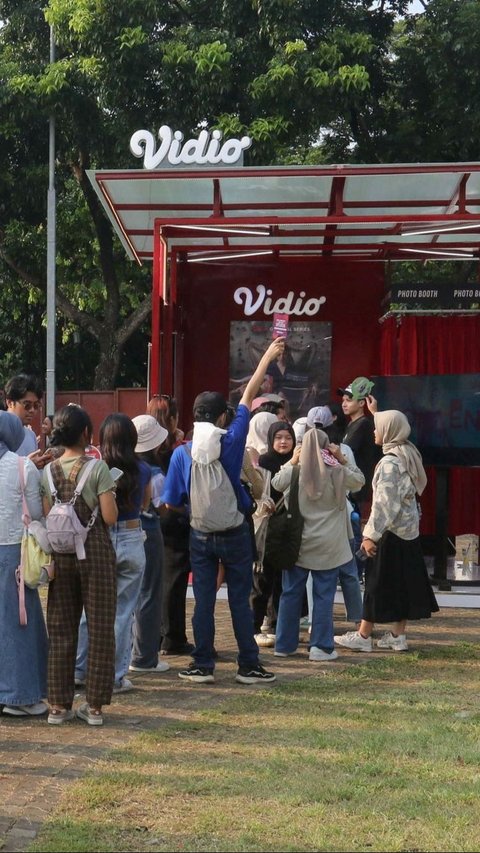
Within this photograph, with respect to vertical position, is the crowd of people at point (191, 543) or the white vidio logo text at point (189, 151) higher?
the white vidio logo text at point (189, 151)

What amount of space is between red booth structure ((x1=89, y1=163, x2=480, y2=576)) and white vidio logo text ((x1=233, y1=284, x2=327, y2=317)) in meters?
0.01

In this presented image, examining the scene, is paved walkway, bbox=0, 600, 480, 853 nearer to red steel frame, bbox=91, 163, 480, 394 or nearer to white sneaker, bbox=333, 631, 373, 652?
white sneaker, bbox=333, 631, 373, 652

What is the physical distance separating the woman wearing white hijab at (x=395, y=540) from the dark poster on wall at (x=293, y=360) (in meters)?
5.71

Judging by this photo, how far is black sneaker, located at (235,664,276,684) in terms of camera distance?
7430mm

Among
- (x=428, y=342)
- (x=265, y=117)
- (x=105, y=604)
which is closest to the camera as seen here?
(x=105, y=604)

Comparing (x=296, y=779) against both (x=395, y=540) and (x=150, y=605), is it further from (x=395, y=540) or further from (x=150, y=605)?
(x=395, y=540)

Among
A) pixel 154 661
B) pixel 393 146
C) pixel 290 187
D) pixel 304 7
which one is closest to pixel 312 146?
pixel 393 146

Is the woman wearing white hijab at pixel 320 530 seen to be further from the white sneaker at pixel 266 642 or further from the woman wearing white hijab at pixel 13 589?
the woman wearing white hijab at pixel 13 589

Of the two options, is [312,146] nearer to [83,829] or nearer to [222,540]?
[222,540]

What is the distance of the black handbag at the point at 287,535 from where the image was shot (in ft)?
26.7

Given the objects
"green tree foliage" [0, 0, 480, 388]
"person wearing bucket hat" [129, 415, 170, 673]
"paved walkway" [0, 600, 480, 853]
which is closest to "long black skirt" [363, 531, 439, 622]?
"paved walkway" [0, 600, 480, 853]

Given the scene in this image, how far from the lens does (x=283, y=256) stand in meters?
14.2

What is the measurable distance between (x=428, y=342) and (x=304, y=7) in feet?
28.6

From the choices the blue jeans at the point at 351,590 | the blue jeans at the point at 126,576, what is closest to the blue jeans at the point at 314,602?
the blue jeans at the point at 351,590
